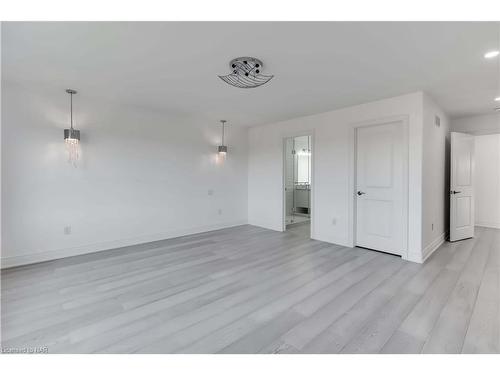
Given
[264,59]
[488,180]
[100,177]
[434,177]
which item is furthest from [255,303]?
[488,180]

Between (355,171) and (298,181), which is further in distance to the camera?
(298,181)

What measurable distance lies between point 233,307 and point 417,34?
2813 millimetres

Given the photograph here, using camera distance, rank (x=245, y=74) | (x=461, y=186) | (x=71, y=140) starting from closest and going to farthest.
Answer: (x=245, y=74)
(x=71, y=140)
(x=461, y=186)

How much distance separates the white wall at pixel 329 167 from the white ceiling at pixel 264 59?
339mm

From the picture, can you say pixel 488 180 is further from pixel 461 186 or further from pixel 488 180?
pixel 461 186

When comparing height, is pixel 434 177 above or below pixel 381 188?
above

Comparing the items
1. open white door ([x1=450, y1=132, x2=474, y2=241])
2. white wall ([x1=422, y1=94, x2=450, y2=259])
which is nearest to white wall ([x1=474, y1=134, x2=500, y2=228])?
open white door ([x1=450, y1=132, x2=474, y2=241])

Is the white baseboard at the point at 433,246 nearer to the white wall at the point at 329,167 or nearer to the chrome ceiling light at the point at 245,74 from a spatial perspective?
the white wall at the point at 329,167

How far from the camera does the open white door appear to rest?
4410mm

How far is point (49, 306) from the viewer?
87.7 inches

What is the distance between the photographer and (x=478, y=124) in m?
4.83

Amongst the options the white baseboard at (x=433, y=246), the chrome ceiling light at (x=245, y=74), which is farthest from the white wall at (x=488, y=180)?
the chrome ceiling light at (x=245, y=74)

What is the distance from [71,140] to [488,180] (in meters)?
8.49

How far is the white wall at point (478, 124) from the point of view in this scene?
4633 millimetres
